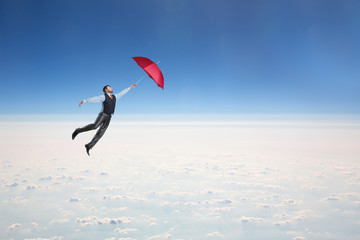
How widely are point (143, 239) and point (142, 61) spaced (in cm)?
21988

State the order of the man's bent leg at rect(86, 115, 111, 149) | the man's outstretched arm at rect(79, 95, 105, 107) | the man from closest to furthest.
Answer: the man's outstretched arm at rect(79, 95, 105, 107)
the man
the man's bent leg at rect(86, 115, 111, 149)

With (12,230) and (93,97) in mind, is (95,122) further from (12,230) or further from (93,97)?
(12,230)

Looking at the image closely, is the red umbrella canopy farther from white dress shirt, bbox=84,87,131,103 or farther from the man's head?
the man's head

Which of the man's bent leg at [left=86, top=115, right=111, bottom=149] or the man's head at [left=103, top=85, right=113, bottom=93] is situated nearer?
the man's head at [left=103, top=85, right=113, bottom=93]

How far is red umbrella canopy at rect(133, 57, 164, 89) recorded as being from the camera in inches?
246

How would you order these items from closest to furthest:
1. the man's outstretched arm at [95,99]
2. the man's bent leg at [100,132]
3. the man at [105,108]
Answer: the man's outstretched arm at [95,99], the man at [105,108], the man's bent leg at [100,132]

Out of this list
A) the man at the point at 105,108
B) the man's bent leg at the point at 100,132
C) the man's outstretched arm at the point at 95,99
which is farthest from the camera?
the man's bent leg at the point at 100,132

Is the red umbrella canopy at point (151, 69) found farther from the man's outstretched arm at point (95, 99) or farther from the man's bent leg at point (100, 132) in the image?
the man's bent leg at point (100, 132)

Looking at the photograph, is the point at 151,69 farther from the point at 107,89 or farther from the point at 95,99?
the point at 95,99

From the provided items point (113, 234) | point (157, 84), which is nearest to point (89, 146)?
point (157, 84)

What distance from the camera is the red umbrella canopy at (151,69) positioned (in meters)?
6.25

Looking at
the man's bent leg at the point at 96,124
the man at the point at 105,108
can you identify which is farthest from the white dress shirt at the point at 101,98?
the man's bent leg at the point at 96,124

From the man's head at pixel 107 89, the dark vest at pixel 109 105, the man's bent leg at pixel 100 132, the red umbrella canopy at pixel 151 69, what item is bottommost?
the man's bent leg at pixel 100 132

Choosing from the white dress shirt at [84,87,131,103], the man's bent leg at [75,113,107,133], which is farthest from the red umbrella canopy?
the man's bent leg at [75,113,107,133]
